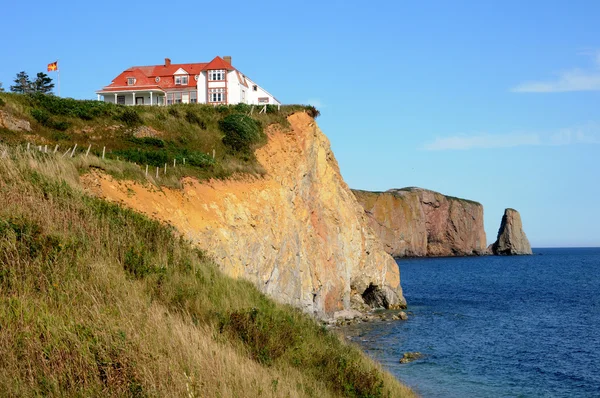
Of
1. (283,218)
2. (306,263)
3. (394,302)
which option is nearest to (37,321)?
(283,218)

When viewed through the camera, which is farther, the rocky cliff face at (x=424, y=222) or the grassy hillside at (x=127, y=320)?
the rocky cliff face at (x=424, y=222)

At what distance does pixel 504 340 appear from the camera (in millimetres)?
34719

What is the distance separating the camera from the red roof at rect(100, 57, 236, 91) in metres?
55.0

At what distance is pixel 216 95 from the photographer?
55.0m

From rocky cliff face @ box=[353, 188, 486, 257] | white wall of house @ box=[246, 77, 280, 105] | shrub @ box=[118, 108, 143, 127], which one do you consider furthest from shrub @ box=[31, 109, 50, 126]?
rocky cliff face @ box=[353, 188, 486, 257]

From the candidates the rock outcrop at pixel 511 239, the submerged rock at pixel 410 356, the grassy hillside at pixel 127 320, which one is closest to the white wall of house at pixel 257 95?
the submerged rock at pixel 410 356

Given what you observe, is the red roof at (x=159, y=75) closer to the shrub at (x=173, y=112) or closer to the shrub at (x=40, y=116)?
the shrub at (x=173, y=112)

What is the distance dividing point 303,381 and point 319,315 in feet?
89.9

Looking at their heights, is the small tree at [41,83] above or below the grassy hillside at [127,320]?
above

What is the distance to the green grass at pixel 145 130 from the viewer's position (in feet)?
107

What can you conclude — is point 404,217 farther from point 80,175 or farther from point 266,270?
point 80,175

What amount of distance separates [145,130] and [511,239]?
160 metres

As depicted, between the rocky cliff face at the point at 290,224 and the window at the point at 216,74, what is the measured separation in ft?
46.3

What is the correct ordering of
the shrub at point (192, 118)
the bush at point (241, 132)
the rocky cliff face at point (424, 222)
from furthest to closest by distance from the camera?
1. the rocky cliff face at point (424, 222)
2. the shrub at point (192, 118)
3. the bush at point (241, 132)
